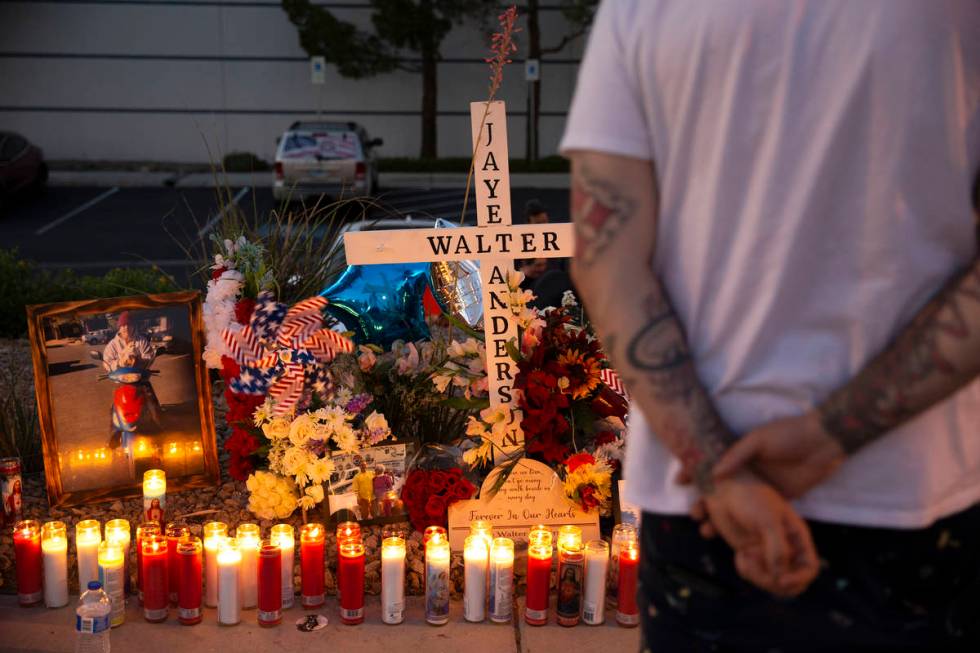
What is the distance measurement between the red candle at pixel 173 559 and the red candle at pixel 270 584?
1.00ft

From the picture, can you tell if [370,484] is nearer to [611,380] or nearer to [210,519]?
[210,519]

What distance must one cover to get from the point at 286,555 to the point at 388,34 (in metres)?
20.0

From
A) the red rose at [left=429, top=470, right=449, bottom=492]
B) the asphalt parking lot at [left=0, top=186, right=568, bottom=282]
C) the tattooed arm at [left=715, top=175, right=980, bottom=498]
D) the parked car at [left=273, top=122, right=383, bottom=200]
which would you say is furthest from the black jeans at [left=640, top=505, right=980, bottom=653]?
the parked car at [left=273, top=122, right=383, bottom=200]

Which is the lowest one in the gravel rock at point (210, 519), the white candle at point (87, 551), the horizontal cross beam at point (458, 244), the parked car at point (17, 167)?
the parked car at point (17, 167)

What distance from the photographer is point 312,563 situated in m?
3.43

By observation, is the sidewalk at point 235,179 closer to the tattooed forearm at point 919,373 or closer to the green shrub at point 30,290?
the green shrub at point 30,290

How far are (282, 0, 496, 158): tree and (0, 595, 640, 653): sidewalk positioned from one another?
19793 millimetres

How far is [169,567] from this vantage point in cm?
349

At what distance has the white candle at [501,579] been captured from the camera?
3.38 meters

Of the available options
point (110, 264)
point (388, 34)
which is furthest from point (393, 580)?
point (388, 34)

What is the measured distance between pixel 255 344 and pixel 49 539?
95 cm

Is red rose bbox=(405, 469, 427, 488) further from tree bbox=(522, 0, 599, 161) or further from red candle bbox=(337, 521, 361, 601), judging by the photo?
tree bbox=(522, 0, 599, 161)

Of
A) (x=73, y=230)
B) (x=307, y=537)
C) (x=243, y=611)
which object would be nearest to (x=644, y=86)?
(x=307, y=537)

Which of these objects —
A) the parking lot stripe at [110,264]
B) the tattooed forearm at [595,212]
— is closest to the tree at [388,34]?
the parking lot stripe at [110,264]
